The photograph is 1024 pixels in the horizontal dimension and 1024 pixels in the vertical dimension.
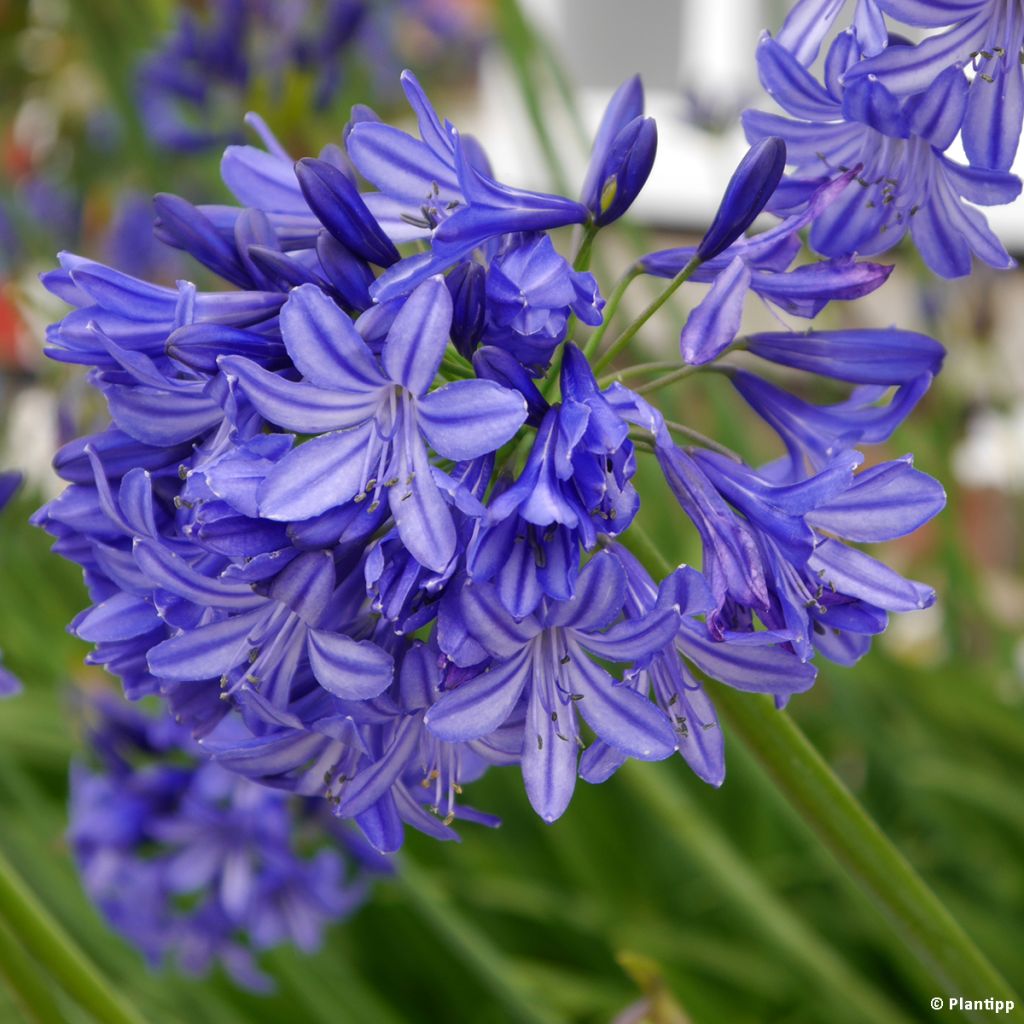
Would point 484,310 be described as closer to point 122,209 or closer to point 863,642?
point 863,642

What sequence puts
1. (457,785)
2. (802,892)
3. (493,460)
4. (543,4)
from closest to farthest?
(493,460)
(457,785)
(802,892)
(543,4)

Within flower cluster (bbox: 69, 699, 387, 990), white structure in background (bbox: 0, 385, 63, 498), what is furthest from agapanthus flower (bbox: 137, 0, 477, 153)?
flower cluster (bbox: 69, 699, 387, 990)

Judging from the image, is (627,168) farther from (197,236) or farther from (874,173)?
(197,236)

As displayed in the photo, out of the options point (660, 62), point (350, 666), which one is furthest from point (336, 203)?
point (660, 62)

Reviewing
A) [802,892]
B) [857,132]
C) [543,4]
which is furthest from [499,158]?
[857,132]

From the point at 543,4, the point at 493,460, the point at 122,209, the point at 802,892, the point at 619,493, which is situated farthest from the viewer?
the point at 543,4

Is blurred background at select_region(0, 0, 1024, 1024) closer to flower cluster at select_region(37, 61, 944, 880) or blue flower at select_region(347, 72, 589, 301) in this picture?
flower cluster at select_region(37, 61, 944, 880)

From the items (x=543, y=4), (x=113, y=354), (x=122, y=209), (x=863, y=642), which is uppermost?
(x=543, y=4)

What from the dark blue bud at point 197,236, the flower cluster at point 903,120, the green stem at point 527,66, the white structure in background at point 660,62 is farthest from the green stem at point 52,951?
the white structure in background at point 660,62
